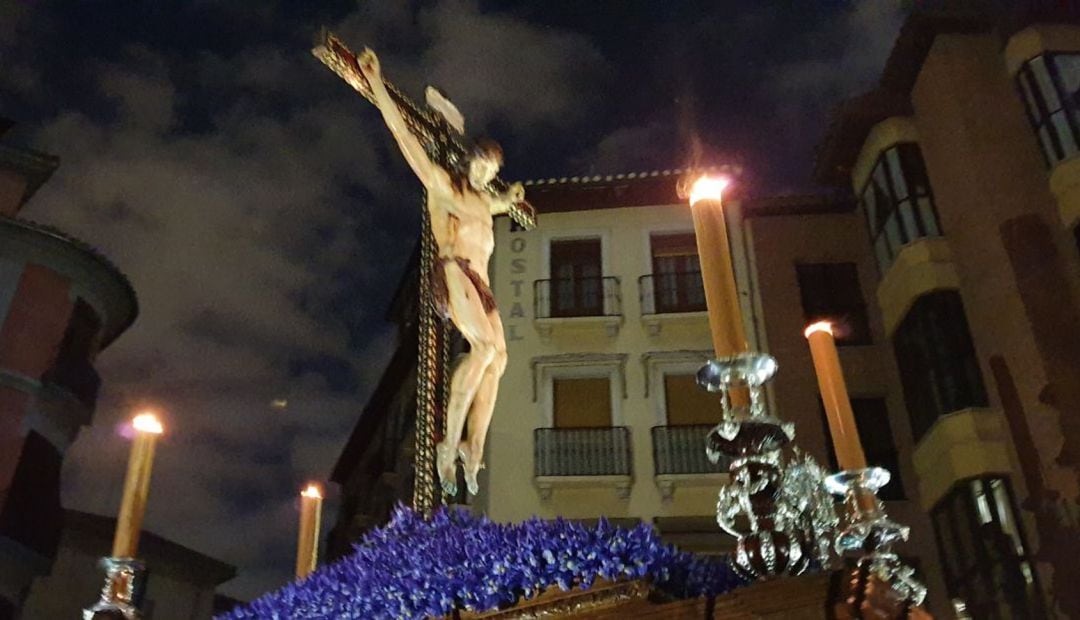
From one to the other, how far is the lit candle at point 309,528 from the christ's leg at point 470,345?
67cm

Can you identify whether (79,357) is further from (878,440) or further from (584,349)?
(878,440)

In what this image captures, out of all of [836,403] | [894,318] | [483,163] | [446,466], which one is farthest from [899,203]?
[836,403]

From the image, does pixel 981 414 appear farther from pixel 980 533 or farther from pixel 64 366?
pixel 64 366

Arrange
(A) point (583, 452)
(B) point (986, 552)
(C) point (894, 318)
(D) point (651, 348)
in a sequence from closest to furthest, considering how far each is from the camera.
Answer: (B) point (986, 552), (C) point (894, 318), (A) point (583, 452), (D) point (651, 348)

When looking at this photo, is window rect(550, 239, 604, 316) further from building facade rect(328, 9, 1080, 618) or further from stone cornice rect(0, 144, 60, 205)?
stone cornice rect(0, 144, 60, 205)

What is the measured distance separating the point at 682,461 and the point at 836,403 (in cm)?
1214

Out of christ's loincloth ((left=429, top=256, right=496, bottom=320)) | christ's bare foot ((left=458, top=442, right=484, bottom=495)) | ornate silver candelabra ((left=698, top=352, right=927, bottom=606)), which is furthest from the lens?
christ's loincloth ((left=429, top=256, right=496, bottom=320))

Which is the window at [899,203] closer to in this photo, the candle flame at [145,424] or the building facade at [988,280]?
the building facade at [988,280]

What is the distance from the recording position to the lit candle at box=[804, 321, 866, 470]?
290cm

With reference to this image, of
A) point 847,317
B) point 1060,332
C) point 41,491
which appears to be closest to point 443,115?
point 1060,332

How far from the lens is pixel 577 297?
55.2 ft

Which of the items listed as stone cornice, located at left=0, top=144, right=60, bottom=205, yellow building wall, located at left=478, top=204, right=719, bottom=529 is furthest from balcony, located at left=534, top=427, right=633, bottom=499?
stone cornice, located at left=0, top=144, right=60, bottom=205

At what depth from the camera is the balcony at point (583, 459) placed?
14766mm

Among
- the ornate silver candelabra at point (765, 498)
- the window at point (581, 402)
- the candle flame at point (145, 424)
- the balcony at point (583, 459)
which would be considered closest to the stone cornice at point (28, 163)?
the window at point (581, 402)
